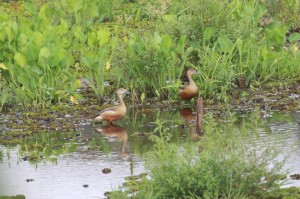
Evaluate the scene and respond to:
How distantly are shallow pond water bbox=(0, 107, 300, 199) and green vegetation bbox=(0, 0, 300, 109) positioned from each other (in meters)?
0.63

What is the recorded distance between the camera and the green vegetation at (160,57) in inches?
477

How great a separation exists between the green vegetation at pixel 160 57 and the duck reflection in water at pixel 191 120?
Result: 1.36 ft

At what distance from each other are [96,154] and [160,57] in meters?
2.85

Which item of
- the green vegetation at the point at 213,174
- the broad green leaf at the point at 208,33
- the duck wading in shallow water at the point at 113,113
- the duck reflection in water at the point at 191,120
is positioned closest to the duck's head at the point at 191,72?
the duck reflection in water at the point at 191,120

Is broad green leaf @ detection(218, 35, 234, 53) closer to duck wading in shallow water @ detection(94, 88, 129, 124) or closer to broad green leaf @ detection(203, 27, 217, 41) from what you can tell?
broad green leaf @ detection(203, 27, 217, 41)

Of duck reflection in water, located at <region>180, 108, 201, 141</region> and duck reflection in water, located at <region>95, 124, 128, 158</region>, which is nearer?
duck reflection in water, located at <region>180, 108, 201, 141</region>

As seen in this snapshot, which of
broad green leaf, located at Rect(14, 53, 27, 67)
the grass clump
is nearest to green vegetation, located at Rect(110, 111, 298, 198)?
the grass clump

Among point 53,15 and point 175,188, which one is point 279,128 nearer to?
point 175,188

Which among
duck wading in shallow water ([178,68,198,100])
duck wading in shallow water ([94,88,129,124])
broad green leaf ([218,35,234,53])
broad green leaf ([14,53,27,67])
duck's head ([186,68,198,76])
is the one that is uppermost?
broad green leaf ([218,35,234,53])

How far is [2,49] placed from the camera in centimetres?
1291

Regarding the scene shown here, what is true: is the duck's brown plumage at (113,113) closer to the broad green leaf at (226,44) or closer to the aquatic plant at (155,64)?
the aquatic plant at (155,64)

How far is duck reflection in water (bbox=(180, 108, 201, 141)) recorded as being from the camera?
10327 millimetres

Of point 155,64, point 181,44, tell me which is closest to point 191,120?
point 155,64

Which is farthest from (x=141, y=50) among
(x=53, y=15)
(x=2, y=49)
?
(x=53, y=15)
